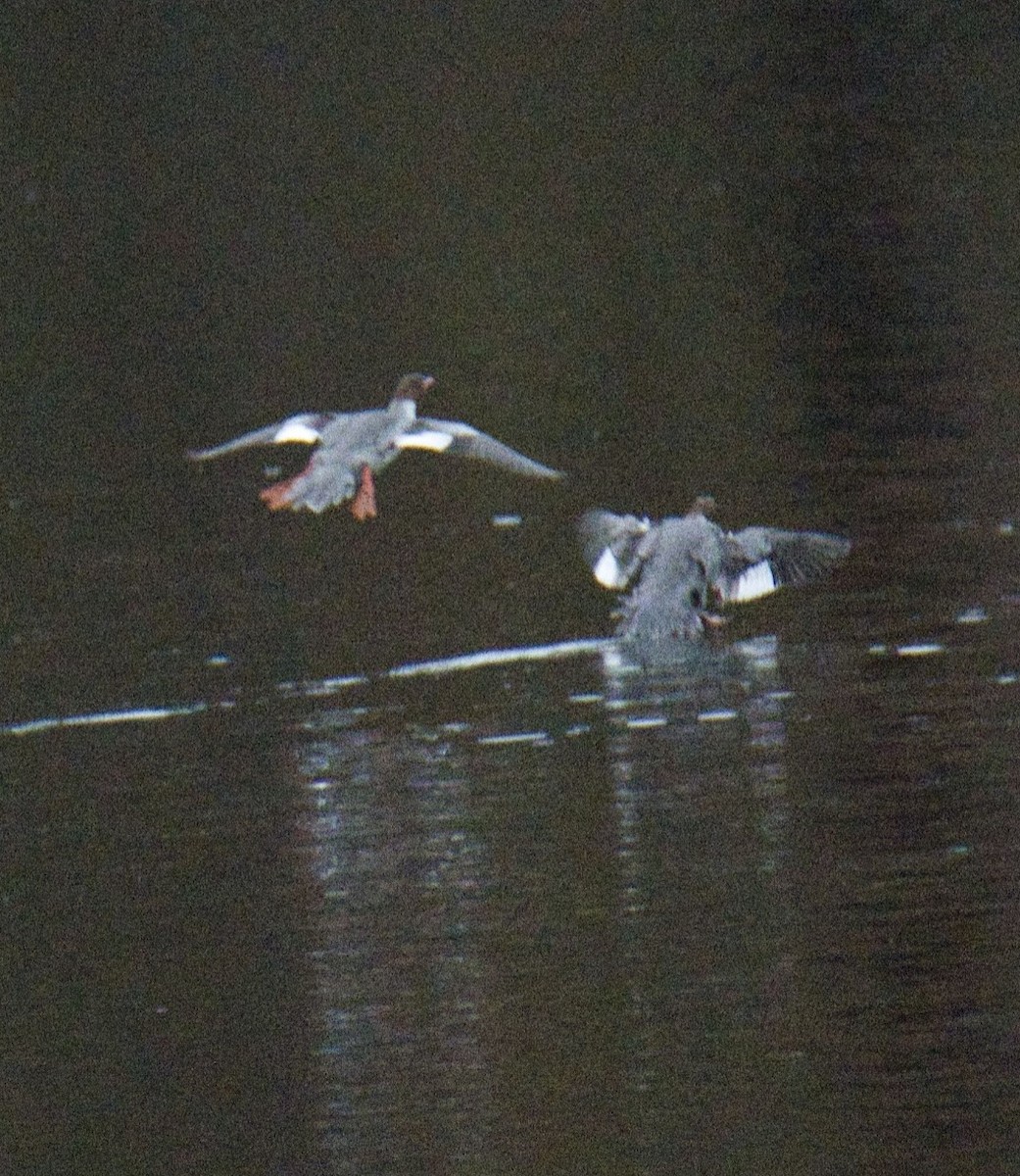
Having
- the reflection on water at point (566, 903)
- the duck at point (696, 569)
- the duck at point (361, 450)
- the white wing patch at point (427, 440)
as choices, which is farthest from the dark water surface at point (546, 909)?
the white wing patch at point (427, 440)

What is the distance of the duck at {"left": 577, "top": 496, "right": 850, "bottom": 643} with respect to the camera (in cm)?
919

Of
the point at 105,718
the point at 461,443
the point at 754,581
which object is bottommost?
the point at 105,718

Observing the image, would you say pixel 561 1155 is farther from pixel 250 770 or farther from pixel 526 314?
pixel 526 314

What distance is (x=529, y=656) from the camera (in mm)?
8969

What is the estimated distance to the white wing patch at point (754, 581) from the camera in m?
9.24

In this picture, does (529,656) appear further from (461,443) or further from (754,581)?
(461,443)

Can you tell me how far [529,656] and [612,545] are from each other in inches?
28.6

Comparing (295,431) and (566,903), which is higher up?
(295,431)

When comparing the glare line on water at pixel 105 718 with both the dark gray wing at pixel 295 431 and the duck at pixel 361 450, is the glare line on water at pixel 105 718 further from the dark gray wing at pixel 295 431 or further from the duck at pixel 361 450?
the dark gray wing at pixel 295 431

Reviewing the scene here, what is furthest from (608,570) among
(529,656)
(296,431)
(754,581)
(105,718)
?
(105,718)

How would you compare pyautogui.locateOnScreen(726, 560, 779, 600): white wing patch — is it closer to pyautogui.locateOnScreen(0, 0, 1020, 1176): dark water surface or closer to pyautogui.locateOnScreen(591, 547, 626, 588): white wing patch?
pyautogui.locateOnScreen(0, 0, 1020, 1176): dark water surface

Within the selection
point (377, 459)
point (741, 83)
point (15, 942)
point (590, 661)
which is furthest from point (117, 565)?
point (741, 83)

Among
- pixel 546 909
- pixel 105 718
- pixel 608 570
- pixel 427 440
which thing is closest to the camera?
pixel 546 909

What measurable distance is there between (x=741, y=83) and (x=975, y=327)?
543 cm
